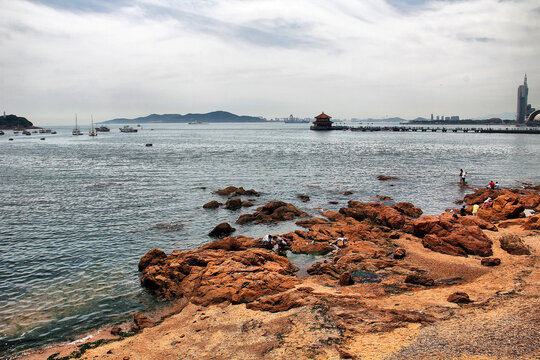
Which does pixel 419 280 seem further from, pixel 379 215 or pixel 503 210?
pixel 503 210

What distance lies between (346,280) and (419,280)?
3.24m

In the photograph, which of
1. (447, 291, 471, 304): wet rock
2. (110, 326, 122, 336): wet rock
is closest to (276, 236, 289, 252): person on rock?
(447, 291, 471, 304): wet rock

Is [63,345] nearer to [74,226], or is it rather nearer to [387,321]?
[387,321]

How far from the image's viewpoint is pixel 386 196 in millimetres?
37375

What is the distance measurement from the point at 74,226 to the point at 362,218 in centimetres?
2213

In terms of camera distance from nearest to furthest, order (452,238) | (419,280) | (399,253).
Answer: (419,280)
(399,253)
(452,238)

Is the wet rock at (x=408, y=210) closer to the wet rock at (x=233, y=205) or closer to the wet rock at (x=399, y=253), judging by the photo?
the wet rock at (x=399, y=253)

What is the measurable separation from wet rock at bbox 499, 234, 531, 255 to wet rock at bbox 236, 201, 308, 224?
555 inches

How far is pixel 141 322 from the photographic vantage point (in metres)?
13.8

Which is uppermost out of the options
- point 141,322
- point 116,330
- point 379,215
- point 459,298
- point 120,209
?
point 379,215

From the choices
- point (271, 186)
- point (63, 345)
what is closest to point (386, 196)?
point (271, 186)

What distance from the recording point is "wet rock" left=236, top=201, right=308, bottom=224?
28.4 m

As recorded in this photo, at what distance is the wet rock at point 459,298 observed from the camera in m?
13.2

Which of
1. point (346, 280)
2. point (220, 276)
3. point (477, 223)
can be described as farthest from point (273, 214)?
point (477, 223)
